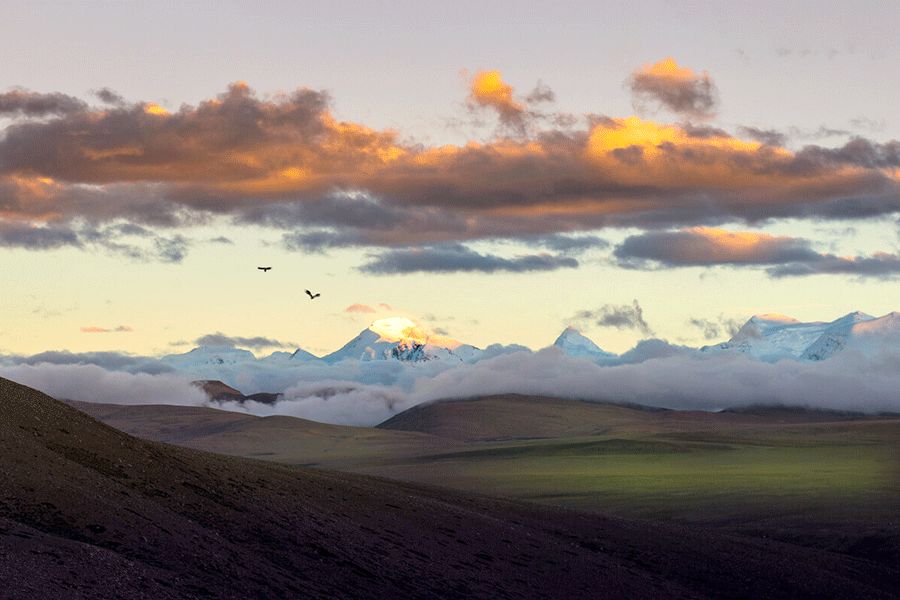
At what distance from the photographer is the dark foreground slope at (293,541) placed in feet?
207

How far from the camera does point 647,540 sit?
3915 inches

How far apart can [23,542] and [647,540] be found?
170 feet

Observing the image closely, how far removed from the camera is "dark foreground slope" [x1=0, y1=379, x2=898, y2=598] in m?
63.0

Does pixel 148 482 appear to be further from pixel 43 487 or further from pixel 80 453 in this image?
pixel 43 487

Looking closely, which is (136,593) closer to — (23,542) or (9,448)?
(23,542)

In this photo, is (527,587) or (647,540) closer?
(527,587)

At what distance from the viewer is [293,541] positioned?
76938 millimetres

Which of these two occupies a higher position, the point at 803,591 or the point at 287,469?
the point at 287,469

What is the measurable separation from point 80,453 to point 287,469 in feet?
89.7

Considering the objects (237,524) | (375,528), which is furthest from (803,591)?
(237,524)

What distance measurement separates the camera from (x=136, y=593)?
5750 cm

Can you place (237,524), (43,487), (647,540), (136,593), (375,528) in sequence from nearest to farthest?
(136,593), (43,487), (237,524), (375,528), (647,540)

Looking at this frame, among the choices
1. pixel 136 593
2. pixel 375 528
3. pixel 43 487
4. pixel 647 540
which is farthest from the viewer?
pixel 647 540

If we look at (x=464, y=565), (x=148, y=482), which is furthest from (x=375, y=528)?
(x=148, y=482)
